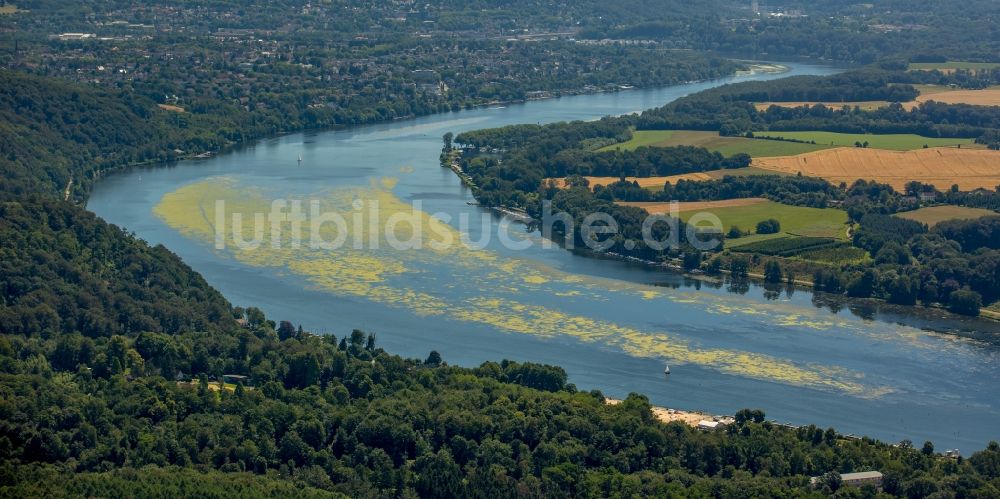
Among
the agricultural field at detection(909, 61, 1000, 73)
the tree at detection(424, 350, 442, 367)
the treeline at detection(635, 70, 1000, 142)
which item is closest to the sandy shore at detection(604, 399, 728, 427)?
the tree at detection(424, 350, 442, 367)

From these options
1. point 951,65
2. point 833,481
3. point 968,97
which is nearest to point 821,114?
point 968,97

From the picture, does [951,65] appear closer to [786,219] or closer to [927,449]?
[786,219]

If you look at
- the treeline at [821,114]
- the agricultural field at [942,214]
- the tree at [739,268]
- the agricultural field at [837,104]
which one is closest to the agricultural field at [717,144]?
the treeline at [821,114]

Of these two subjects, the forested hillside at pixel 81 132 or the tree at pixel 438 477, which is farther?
the forested hillside at pixel 81 132

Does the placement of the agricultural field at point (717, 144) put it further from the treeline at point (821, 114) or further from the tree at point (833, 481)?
the tree at point (833, 481)

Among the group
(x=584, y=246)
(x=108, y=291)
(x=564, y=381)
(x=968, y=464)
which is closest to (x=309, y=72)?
(x=584, y=246)
